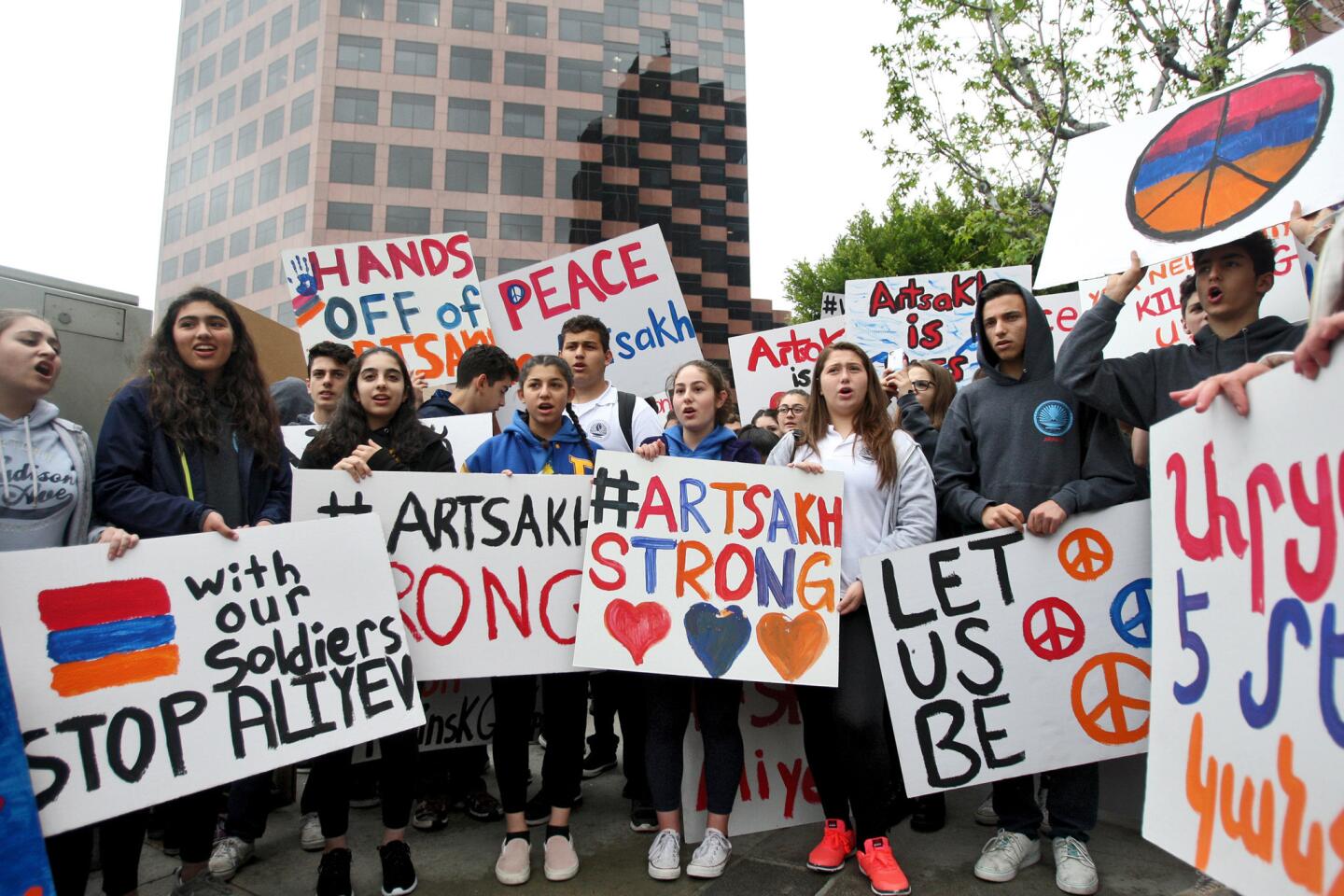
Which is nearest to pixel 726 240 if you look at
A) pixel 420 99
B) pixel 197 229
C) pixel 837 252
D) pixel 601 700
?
pixel 420 99

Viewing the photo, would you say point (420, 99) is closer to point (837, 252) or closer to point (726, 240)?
point (726, 240)

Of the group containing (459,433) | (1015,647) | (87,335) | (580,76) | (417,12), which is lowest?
(1015,647)

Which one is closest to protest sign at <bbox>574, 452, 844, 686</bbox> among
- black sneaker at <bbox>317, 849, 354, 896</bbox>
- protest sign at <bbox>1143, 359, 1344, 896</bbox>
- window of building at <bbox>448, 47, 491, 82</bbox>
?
Answer: black sneaker at <bbox>317, 849, 354, 896</bbox>

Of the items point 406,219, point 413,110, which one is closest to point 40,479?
point 406,219

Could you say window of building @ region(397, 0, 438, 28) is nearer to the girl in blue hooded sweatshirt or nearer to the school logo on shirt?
the girl in blue hooded sweatshirt

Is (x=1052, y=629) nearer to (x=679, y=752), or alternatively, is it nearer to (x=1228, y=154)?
(x=679, y=752)

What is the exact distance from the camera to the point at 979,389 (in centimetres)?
337

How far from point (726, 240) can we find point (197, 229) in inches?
1170

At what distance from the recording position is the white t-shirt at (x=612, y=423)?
165 inches

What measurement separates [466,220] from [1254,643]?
1701 inches

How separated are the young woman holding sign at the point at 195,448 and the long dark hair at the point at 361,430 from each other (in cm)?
19

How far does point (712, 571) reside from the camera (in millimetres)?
3137

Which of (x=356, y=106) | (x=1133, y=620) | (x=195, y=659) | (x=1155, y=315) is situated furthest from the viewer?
(x=356, y=106)

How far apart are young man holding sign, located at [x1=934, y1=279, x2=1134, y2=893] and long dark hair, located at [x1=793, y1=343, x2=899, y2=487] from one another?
0.26 metres
